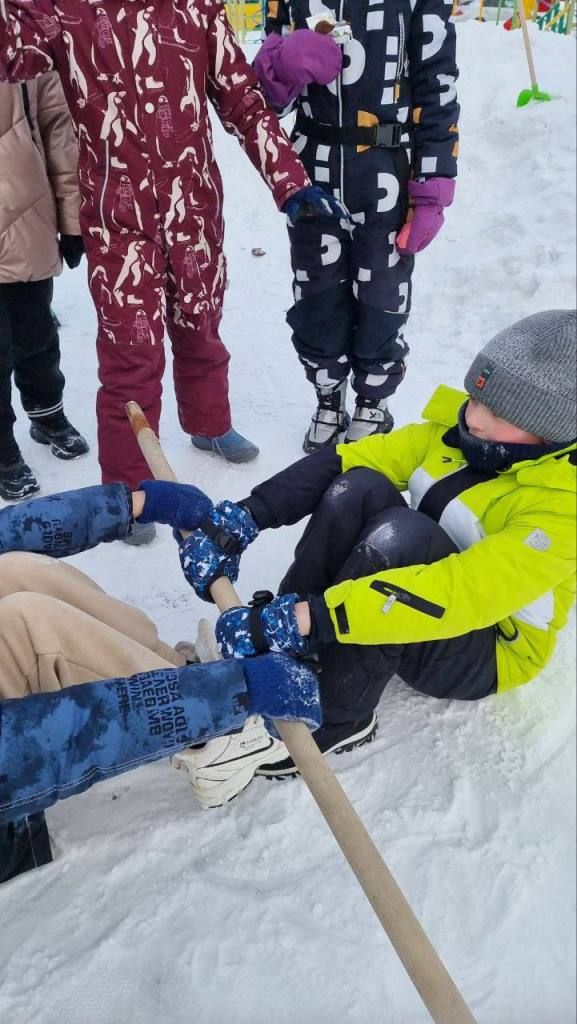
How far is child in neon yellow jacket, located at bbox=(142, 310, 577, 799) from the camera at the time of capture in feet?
4.65

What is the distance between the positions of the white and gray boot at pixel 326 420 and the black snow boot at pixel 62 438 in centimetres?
86

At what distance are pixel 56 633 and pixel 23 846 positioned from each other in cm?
50

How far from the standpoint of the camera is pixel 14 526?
5.00 ft

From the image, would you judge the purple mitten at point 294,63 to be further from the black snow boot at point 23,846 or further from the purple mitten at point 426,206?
the black snow boot at point 23,846

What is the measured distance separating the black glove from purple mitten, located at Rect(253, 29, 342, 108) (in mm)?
737

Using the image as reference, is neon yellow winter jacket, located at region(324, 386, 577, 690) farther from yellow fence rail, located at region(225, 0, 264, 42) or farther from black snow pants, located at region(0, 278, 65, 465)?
yellow fence rail, located at region(225, 0, 264, 42)

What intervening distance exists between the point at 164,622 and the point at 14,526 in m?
0.70

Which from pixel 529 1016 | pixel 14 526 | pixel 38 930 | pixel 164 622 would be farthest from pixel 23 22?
pixel 529 1016

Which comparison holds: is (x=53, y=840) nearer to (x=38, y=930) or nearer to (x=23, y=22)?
(x=38, y=930)

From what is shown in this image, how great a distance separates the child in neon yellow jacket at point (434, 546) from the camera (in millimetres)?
1417

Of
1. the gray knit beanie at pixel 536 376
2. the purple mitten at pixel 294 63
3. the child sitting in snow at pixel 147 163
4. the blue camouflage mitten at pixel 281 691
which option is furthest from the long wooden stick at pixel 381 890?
the purple mitten at pixel 294 63

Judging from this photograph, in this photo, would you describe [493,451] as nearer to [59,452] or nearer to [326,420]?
[326,420]

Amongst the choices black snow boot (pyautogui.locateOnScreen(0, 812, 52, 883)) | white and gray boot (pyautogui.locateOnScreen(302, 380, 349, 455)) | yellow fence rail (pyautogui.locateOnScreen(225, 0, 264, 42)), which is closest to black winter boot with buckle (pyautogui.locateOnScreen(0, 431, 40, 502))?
white and gray boot (pyautogui.locateOnScreen(302, 380, 349, 455))

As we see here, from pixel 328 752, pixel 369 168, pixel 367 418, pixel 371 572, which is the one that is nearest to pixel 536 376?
pixel 371 572
